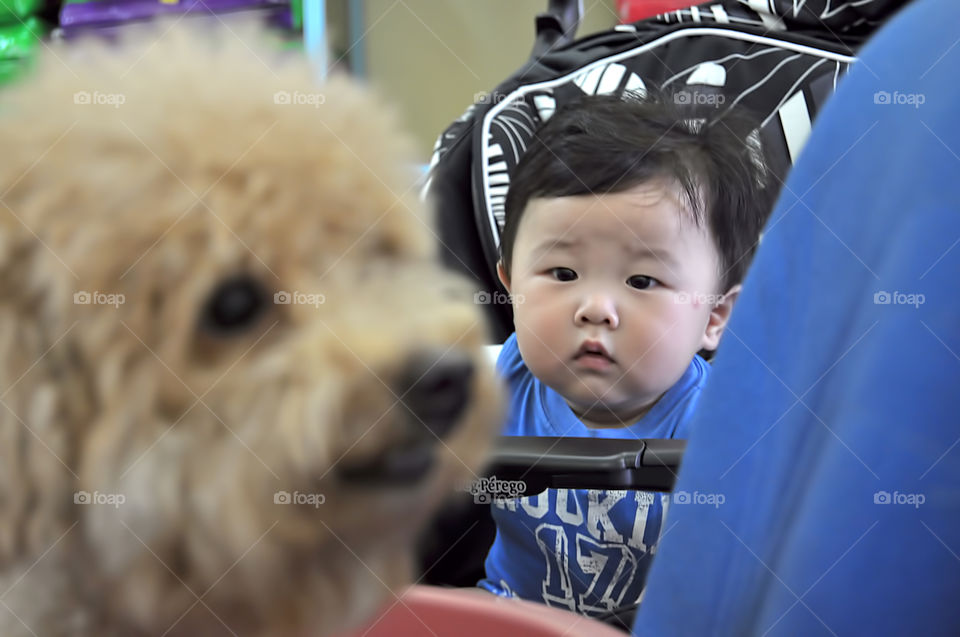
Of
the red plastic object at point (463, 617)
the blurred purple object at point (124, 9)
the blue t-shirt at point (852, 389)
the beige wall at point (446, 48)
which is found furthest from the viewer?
the beige wall at point (446, 48)

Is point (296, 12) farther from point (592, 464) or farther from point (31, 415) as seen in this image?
point (31, 415)

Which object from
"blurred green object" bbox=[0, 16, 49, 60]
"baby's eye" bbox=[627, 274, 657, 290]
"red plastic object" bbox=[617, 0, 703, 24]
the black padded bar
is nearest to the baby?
"baby's eye" bbox=[627, 274, 657, 290]

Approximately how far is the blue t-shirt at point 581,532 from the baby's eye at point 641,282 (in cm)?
17

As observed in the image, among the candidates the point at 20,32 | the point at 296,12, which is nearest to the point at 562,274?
the point at 296,12

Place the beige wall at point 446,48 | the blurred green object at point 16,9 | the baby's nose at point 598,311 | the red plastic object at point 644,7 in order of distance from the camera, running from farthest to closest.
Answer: the blurred green object at point 16,9 → the beige wall at point 446,48 → the red plastic object at point 644,7 → the baby's nose at point 598,311

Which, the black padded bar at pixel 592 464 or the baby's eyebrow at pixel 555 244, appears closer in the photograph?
the black padded bar at pixel 592 464

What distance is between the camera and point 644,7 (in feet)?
6.20

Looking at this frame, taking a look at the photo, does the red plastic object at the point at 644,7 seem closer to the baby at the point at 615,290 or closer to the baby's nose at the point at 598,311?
the baby at the point at 615,290

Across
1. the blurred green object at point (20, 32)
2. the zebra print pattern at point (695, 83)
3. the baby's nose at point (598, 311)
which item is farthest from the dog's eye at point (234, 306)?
the blurred green object at point (20, 32)

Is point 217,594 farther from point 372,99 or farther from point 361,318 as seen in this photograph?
point 372,99

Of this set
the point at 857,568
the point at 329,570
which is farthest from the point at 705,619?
the point at 329,570

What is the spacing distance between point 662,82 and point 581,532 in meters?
0.68

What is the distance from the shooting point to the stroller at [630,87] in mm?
1117

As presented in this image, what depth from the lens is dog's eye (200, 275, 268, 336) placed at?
1.20 ft
